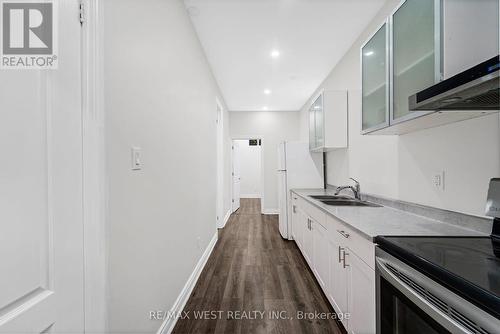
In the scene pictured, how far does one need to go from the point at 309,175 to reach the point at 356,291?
2594 mm

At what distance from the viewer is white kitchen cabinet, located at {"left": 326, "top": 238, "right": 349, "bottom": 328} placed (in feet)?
5.32

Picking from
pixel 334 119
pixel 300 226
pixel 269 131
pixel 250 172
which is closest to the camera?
pixel 334 119

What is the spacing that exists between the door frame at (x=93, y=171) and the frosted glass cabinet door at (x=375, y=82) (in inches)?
71.5

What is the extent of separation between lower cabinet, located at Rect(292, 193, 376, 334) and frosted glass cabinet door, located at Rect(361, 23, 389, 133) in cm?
91

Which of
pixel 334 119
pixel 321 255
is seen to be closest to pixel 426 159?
pixel 321 255

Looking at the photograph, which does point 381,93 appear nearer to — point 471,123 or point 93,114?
point 471,123

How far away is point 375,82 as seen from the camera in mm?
1838

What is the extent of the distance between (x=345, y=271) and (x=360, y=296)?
0.77ft

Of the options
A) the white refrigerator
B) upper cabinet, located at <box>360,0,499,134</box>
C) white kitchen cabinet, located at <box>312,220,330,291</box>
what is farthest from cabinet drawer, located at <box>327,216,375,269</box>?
the white refrigerator

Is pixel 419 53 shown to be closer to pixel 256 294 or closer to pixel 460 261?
pixel 460 261

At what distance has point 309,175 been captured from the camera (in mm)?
3906

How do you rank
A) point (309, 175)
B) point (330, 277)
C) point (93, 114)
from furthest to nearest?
point (309, 175) < point (330, 277) < point (93, 114)

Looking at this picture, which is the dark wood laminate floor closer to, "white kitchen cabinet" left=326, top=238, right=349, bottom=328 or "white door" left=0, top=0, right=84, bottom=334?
"white kitchen cabinet" left=326, top=238, right=349, bottom=328

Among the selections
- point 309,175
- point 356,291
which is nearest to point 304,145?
point 309,175
